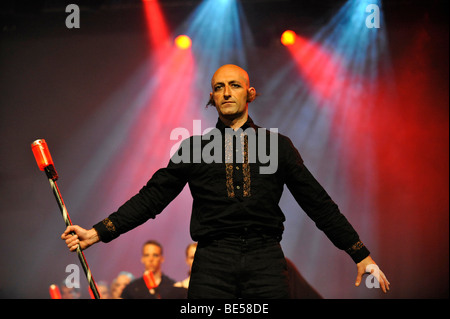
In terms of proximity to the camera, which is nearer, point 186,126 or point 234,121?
point 234,121

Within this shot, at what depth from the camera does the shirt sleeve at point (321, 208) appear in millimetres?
2451

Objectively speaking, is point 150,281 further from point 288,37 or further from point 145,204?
point 288,37

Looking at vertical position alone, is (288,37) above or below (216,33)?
below

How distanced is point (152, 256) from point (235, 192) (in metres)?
4.15

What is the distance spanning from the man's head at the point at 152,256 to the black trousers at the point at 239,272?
13.2ft

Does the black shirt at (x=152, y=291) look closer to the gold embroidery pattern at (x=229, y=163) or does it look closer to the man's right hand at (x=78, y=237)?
the man's right hand at (x=78, y=237)

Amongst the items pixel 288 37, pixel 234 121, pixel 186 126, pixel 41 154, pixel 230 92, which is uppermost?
pixel 288 37

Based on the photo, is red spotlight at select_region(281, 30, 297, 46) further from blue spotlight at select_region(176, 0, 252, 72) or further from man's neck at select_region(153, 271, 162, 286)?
man's neck at select_region(153, 271, 162, 286)

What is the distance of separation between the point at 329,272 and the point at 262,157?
15.1 feet

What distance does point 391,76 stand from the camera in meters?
6.79

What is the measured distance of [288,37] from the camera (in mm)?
6793

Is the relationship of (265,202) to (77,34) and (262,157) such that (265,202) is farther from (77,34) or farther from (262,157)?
(77,34)

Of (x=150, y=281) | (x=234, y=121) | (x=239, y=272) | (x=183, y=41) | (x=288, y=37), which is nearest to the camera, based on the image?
(x=239, y=272)

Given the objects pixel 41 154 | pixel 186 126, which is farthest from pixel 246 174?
pixel 186 126
